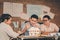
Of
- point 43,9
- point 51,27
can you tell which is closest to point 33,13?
point 43,9

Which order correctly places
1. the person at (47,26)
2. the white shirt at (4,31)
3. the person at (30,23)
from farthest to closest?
the person at (47,26) < the person at (30,23) < the white shirt at (4,31)

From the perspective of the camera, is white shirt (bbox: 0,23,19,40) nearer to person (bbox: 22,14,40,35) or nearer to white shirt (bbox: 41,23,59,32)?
person (bbox: 22,14,40,35)

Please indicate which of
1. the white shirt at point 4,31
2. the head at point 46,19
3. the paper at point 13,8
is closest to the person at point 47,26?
the head at point 46,19

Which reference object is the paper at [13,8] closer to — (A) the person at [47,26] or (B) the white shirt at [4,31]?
(A) the person at [47,26]

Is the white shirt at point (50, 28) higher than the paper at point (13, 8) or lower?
lower

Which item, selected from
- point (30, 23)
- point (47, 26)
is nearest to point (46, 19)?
point (47, 26)

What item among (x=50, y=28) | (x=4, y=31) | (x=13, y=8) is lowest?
(x=50, y=28)

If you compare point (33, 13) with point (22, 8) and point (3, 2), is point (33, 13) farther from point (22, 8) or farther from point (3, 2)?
point (3, 2)

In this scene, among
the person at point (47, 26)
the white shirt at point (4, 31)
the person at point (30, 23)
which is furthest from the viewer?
the person at point (47, 26)

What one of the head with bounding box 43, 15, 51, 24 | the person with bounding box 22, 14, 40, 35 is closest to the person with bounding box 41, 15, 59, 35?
the head with bounding box 43, 15, 51, 24

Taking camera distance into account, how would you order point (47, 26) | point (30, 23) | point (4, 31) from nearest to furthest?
point (4, 31) → point (30, 23) → point (47, 26)

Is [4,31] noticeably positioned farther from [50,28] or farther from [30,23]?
[50,28]

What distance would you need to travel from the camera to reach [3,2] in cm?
467

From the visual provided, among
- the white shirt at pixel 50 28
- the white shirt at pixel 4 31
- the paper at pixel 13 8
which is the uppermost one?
the paper at pixel 13 8
